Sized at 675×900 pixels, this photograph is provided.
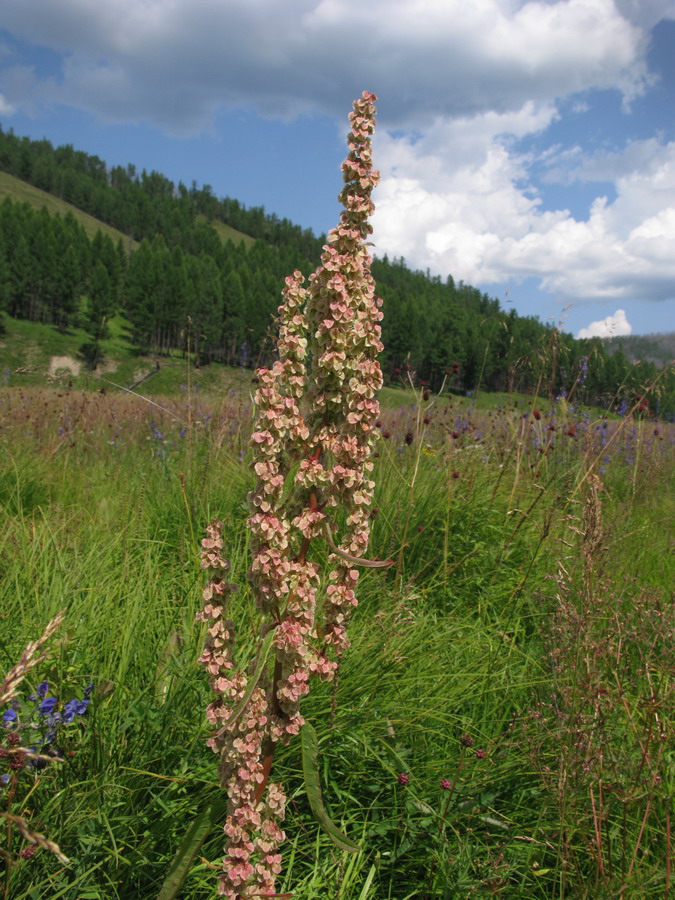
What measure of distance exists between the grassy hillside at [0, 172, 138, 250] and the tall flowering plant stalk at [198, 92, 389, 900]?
147922 millimetres

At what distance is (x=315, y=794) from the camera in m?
1.38

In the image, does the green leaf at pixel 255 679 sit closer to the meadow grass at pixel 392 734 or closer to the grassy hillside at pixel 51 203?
the meadow grass at pixel 392 734

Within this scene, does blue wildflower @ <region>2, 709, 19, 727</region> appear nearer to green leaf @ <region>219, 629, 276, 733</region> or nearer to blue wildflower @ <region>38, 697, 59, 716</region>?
blue wildflower @ <region>38, 697, 59, 716</region>

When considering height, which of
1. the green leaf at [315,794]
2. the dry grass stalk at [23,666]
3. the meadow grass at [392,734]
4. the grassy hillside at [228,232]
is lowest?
the meadow grass at [392,734]

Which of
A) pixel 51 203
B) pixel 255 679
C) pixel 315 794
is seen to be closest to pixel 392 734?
pixel 315 794

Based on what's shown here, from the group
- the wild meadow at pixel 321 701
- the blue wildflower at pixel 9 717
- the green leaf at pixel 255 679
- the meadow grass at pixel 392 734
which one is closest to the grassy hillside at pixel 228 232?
the meadow grass at pixel 392 734

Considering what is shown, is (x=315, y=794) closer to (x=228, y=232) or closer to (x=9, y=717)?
(x=9, y=717)

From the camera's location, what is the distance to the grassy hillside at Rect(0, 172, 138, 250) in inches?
5344

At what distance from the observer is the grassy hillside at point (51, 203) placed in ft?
445

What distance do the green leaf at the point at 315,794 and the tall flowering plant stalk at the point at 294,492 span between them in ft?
0.42

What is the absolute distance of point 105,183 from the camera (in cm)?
16525

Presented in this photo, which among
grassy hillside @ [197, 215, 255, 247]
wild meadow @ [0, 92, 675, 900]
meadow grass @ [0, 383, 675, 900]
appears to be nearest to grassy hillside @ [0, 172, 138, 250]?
grassy hillside @ [197, 215, 255, 247]

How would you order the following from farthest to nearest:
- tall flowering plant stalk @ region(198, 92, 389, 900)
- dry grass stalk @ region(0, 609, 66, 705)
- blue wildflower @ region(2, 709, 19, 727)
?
blue wildflower @ region(2, 709, 19, 727), tall flowering plant stalk @ region(198, 92, 389, 900), dry grass stalk @ region(0, 609, 66, 705)

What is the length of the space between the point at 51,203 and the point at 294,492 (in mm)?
166819
